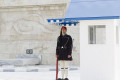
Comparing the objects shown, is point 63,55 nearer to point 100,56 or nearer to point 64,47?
point 64,47

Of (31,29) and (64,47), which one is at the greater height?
(31,29)

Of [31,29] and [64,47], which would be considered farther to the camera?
[31,29]

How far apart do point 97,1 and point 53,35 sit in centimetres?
815

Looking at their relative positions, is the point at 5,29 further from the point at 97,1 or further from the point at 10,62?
the point at 97,1

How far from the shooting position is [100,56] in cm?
809

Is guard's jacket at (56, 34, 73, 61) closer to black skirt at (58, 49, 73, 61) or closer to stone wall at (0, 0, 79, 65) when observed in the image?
black skirt at (58, 49, 73, 61)

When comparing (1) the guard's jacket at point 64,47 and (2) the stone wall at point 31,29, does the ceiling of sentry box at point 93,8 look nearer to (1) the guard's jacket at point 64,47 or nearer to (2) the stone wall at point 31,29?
(1) the guard's jacket at point 64,47

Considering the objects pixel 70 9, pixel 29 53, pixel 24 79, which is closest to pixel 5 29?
pixel 29 53

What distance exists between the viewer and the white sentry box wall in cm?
798

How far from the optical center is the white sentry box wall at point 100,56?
798 cm

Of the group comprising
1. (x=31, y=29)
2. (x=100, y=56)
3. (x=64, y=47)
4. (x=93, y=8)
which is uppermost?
(x=31, y=29)

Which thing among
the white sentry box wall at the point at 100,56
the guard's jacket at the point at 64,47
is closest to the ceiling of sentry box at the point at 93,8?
the white sentry box wall at the point at 100,56

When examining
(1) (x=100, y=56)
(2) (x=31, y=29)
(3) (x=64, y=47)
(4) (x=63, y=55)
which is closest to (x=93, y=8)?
(1) (x=100, y=56)

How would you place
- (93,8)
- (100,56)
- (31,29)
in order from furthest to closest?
A: (31,29) → (93,8) → (100,56)
